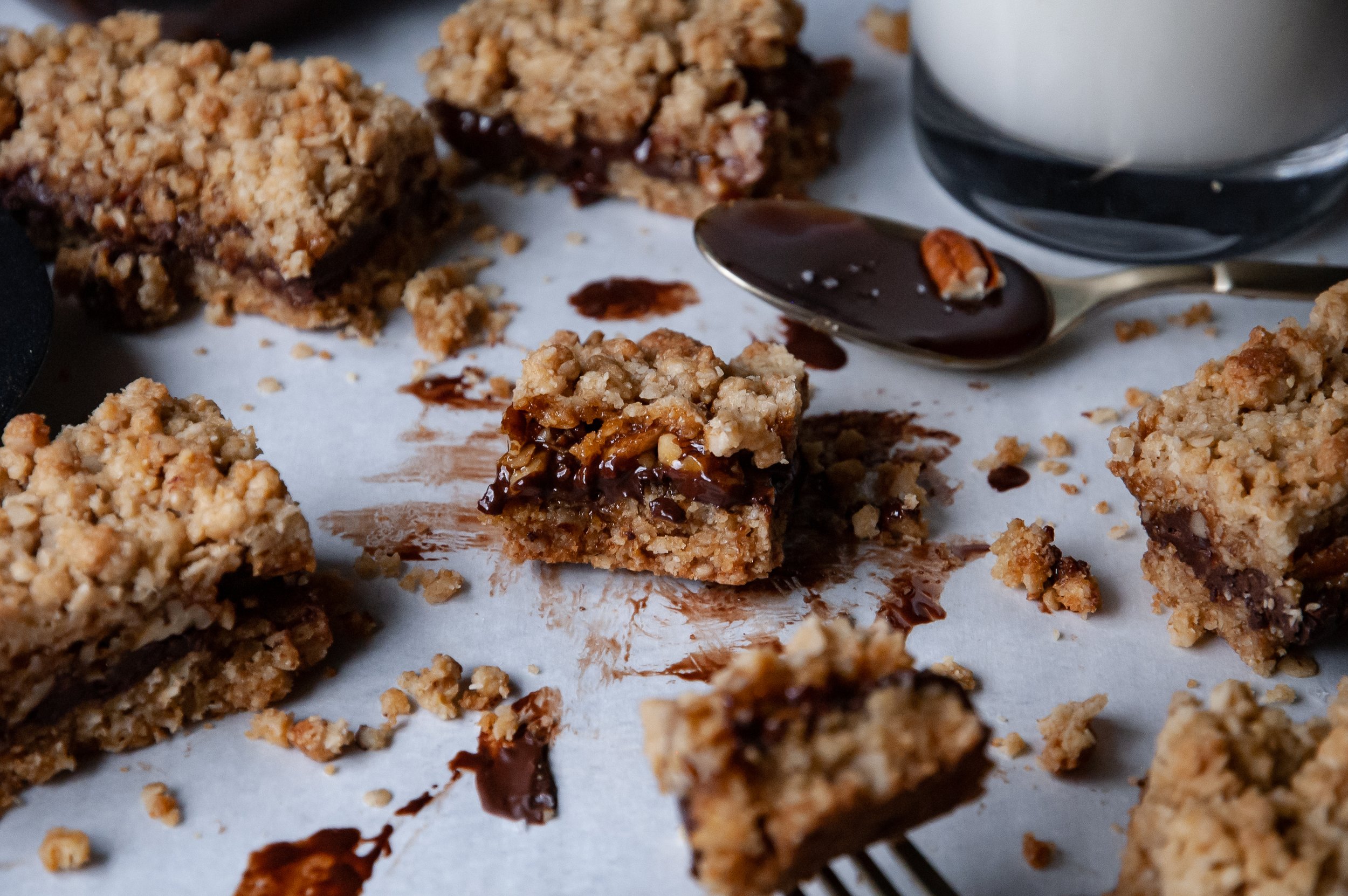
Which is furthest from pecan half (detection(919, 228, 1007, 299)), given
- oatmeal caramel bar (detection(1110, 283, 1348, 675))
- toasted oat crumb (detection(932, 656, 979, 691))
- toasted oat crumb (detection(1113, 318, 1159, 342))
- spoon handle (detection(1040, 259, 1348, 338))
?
toasted oat crumb (detection(932, 656, 979, 691))

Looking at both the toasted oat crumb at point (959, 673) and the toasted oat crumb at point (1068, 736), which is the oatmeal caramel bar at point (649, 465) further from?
the toasted oat crumb at point (1068, 736)

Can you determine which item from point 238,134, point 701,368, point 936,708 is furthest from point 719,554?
point 238,134

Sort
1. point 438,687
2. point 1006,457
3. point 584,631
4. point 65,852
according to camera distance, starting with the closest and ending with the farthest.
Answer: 1. point 65,852
2. point 438,687
3. point 584,631
4. point 1006,457

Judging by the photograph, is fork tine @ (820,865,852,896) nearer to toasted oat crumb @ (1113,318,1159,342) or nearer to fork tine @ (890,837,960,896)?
fork tine @ (890,837,960,896)

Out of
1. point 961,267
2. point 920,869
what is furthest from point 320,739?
point 961,267

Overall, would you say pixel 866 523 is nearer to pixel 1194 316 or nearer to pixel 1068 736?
pixel 1068 736

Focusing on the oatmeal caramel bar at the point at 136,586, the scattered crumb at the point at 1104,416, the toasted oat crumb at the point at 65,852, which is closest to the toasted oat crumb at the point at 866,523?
the scattered crumb at the point at 1104,416

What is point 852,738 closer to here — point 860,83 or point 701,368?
point 701,368
